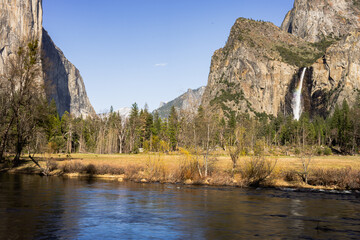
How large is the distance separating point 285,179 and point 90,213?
949 inches

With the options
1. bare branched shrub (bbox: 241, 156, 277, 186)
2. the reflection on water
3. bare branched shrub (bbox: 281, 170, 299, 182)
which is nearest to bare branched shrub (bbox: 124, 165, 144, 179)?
the reflection on water

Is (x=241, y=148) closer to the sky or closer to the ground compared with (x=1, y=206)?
closer to the sky

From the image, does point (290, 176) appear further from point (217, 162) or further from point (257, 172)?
point (217, 162)

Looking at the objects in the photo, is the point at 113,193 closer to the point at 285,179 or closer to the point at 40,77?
the point at 285,179

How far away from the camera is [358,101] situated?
186000 millimetres

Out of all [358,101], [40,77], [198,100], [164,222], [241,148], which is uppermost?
[358,101]

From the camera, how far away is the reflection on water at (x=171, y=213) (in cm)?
1695

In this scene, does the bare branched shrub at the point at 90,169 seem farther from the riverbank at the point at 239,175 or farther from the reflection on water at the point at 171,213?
the reflection on water at the point at 171,213

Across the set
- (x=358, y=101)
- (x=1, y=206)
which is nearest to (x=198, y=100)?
(x=1, y=206)

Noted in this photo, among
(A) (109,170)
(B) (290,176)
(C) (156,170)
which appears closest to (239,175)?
(B) (290,176)

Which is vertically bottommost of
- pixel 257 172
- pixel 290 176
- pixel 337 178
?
pixel 290 176

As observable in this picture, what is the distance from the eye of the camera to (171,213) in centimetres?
2209

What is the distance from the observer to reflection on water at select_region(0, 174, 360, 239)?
55.6ft

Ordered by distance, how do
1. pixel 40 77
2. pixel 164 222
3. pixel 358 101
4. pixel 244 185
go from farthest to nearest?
pixel 358 101, pixel 40 77, pixel 244 185, pixel 164 222
